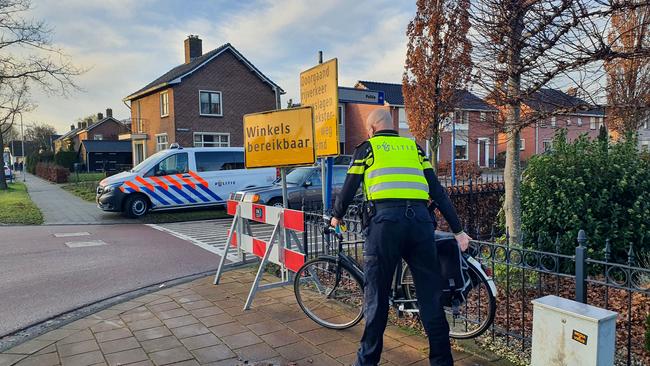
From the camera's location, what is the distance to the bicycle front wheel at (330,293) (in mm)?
4363

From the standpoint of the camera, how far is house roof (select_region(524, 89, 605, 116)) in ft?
13.5

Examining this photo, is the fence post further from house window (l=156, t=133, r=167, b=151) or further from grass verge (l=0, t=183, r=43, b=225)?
house window (l=156, t=133, r=167, b=151)

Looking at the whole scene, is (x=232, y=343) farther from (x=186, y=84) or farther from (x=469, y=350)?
(x=186, y=84)

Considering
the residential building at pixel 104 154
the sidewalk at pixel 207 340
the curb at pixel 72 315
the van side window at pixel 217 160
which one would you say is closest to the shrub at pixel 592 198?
the sidewalk at pixel 207 340

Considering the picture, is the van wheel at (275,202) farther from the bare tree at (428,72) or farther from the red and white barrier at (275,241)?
the red and white barrier at (275,241)

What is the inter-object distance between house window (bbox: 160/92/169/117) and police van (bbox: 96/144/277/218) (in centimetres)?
1417

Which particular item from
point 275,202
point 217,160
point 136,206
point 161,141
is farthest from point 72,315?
point 161,141

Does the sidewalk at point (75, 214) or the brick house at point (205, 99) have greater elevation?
the brick house at point (205, 99)

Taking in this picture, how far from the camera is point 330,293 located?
15.7 feet

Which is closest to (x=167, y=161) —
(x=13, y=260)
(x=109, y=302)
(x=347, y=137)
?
(x=13, y=260)

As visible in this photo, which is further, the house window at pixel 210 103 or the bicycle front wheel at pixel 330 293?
the house window at pixel 210 103

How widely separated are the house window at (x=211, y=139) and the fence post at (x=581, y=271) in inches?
1011

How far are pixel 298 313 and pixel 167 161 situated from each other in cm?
1002

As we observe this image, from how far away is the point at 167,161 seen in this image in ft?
44.8
